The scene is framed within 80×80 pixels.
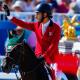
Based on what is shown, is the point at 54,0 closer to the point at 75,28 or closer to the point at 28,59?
the point at 75,28

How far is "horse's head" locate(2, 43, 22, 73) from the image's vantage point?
666 cm

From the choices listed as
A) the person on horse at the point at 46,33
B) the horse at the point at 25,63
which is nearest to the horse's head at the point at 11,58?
the horse at the point at 25,63

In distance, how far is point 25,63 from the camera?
22.7 ft

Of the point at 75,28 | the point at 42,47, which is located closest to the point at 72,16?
the point at 75,28

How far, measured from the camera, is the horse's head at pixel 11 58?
262 inches

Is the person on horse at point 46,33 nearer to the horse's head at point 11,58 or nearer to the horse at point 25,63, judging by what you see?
the horse at point 25,63

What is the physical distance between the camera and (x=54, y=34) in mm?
7258

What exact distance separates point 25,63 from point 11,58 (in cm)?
30

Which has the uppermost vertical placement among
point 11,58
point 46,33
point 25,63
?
point 46,33

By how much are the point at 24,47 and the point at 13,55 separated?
0.66 feet

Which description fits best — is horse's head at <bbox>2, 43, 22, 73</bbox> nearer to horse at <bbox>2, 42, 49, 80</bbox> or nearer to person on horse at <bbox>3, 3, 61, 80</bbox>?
horse at <bbox>2, 42, 49, 80</bbox>

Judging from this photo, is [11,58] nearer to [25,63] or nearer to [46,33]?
[25,63]

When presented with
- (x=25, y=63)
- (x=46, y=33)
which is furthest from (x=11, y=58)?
(x=46, y=33)

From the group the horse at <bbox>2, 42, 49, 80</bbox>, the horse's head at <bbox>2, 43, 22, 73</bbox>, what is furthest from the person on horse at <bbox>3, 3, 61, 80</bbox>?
the horse's head at <bbox>2, 43, 22, 73</bbox>
